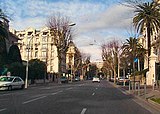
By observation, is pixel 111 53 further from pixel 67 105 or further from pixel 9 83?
pixel 67 105

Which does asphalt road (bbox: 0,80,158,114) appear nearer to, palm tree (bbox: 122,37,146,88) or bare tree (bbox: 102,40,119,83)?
palm tree (bbox: 122,37,146,88)

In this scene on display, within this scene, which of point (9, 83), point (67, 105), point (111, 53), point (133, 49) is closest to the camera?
Result: point (67, 105)

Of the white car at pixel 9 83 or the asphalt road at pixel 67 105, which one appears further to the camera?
the white car at pixel 9 83

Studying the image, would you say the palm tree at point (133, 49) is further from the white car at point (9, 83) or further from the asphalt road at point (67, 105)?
the asphalt road at point (67, 105)

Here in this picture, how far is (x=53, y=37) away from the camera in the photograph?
69688 mm

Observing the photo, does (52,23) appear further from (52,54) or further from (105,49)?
(52,54)

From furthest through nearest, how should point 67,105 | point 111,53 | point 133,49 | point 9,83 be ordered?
point 111,53
point 133,49
point 9,83
point 67,105

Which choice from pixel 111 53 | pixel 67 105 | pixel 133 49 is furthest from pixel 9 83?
pixel 111 53

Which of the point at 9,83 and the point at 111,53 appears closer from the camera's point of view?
the point at 9,83

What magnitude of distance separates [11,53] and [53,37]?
1198 cm

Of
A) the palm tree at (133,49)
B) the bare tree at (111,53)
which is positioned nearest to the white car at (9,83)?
the palm tree at (133,49)

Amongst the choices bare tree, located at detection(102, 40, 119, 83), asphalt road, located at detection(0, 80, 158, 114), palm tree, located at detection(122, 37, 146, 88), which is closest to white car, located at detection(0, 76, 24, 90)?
asphalt road, located at detection(0, 80, 158, 114)

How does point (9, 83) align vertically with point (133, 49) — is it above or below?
below

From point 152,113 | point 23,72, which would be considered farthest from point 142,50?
point 152,113
